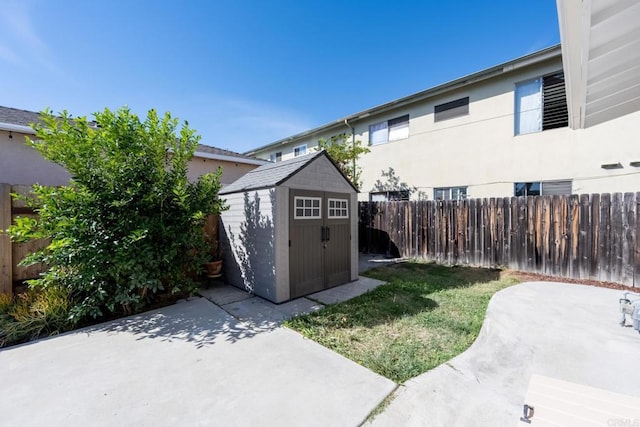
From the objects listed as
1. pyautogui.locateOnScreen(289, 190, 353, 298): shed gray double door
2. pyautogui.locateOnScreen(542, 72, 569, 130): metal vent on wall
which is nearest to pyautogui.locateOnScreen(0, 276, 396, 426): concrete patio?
pyautogui.locateOnScreen(289, 190, 353, 298): shed gray double door

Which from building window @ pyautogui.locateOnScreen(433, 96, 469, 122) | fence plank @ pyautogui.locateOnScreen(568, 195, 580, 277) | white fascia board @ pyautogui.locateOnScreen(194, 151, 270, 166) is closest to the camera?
fence plank @ pyautogui.locateOnScreen(568, 195, 580, 277)

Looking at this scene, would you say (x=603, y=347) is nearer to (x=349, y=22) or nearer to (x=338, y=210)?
(x=338, y=210)

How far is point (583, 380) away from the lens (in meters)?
2.40

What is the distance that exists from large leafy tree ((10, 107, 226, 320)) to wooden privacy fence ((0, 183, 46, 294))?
1.70 feet

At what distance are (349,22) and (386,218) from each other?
6448 millimetres

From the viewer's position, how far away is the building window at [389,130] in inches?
424

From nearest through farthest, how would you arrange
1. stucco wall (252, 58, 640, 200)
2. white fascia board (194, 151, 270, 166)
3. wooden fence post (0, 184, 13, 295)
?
wooden fence post (0, 184, 13, 295)
stucco wall (252, 58, 640, 200)
white fascia board (194, 151, 270, 166)

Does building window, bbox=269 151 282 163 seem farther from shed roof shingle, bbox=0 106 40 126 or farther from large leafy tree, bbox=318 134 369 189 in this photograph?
shed roof shingle, bbox=0 106 40 126

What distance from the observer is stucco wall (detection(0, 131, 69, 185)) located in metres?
5.45

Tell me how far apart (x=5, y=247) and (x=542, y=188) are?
40.5ft

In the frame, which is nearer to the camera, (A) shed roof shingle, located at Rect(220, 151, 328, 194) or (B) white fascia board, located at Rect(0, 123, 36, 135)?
(A) shed roof shingle, located at Rect(220, 151, 328, 194)

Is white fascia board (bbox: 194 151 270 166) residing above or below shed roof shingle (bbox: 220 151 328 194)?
above

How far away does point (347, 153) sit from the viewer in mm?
11414

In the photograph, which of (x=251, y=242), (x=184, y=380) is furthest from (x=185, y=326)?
(x=251, y=242)
